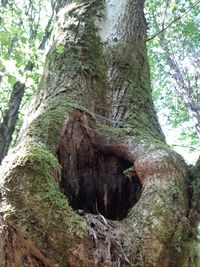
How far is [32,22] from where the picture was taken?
30.8ft

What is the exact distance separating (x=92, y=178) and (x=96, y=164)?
0.17 m

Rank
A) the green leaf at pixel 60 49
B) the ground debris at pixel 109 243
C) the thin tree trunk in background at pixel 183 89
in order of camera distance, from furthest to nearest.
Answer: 1. the thin tree trunk in background at pixel 183 89
2. the green leaf at pixel 60 49
3. the ground debris at pixel 109 243

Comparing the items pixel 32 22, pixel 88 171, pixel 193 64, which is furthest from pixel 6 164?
pixel 193 64

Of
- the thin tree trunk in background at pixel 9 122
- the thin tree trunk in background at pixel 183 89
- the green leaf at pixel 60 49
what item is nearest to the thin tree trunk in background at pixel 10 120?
the thin tree trunk in background at pixel 9 122

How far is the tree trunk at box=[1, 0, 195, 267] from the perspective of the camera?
2.11m

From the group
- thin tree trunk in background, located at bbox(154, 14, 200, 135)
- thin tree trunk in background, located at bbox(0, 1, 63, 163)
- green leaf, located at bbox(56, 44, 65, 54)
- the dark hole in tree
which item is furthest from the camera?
thin tree trunk in background, located at bbox(154, 14, 200, 135)

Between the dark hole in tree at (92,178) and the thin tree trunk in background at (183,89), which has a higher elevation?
the thin tree trunk in background at (183,89)

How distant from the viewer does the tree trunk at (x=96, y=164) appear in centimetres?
211

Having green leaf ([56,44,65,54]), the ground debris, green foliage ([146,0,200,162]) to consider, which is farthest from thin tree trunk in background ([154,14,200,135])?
the ground debris

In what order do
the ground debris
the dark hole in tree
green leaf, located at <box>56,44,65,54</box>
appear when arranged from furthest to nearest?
1. green leaf, located at <box>56,44,65,54</box>
2. the dark hole in tree
3. the ground debris

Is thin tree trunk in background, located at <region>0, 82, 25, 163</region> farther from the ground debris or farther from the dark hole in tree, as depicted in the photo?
the ground debris

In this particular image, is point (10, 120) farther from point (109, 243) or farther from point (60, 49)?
point (109, 243)

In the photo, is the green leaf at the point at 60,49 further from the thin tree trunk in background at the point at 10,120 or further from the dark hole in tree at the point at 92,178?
the thin tree trunk in background at the point at 10,120

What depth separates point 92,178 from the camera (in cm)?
304
